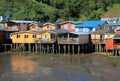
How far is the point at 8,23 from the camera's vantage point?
73438mm

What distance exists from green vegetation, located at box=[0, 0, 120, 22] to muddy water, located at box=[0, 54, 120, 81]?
112 feet

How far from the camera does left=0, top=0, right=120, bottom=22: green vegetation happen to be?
89750mm

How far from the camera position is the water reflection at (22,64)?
4394 cm

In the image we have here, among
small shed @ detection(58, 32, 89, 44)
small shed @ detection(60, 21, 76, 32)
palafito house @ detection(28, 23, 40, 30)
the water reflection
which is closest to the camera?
the water reflection

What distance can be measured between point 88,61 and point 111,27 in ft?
61.7

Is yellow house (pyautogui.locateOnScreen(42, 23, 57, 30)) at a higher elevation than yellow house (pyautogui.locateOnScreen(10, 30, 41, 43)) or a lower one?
higher

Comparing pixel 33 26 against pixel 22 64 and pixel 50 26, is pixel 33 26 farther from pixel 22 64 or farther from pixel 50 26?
pixel 22 64

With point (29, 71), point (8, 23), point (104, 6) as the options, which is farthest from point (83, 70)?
point (104, 6)

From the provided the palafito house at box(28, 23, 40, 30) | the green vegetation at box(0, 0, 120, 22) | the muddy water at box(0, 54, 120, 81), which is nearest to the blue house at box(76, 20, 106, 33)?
the palafito house at box(28, 23, 40, 30)

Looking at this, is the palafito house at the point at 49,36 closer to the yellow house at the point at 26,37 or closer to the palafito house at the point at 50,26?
the yellow house at the point at 26,37

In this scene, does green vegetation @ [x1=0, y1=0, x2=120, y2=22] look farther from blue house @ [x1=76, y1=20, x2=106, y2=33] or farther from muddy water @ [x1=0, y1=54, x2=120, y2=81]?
muddy water @ [x1=0, y1=54, x2=120, y2=81]

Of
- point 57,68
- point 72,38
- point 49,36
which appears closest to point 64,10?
point 49,36

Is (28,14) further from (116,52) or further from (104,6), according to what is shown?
(116,52)

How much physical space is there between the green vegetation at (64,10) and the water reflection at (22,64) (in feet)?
114
